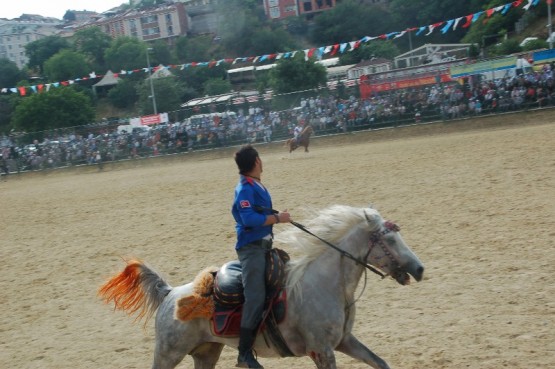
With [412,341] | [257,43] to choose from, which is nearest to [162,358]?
[412,341]

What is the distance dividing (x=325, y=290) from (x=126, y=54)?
103 meters

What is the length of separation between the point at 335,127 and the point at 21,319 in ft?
81.6

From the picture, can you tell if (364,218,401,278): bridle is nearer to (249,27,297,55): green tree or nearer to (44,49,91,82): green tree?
(249,27,297,55): green tree

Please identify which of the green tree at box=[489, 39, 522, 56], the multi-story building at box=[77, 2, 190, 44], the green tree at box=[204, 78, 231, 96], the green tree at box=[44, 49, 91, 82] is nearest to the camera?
the green tree at box=[489, 39, 522, 56]

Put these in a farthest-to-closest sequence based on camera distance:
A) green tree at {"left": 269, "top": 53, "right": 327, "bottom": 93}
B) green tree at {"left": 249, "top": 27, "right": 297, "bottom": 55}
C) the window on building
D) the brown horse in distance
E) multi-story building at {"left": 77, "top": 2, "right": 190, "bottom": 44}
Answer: multi-story building at {"left": 77, "top": 2, "right": 190, "bottom": 44}, the window on building, green tree at {"left": 249, "top": 27, "right": 297, "bottom": 55}, green tree at {"left": 269, "top": 53, "right": 327, "bottom": 93}, the brown horse in distance

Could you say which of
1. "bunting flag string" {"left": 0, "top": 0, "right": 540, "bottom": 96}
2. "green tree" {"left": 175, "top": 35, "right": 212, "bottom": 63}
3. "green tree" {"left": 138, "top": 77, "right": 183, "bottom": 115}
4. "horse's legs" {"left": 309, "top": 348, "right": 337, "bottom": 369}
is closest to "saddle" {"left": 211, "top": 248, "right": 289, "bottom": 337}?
"horse's legs" {"left": 309, "top": 348, "right": 337, "bottom": 369}

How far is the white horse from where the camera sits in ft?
16.0

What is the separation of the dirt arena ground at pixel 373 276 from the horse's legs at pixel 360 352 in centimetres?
98

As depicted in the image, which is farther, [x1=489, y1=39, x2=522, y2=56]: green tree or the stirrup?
[x1=489, y1=39, x2=522, y2=56]: green tree

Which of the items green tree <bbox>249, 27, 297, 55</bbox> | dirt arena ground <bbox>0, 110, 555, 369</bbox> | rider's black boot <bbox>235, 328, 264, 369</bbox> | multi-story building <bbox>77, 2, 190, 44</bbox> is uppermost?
multi-story building <bbox>77, 2, 190, 44</bbox>

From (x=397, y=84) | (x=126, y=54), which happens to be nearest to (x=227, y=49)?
(x=126, y=54)

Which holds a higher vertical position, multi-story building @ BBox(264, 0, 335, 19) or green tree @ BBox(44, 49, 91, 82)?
multi-story building @ BBox(264, 0, 335, 19)

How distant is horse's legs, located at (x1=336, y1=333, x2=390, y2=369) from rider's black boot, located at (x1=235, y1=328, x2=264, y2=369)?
0.68m

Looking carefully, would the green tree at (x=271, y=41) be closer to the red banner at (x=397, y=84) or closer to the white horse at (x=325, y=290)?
the red banner at (x=397, y=84)
